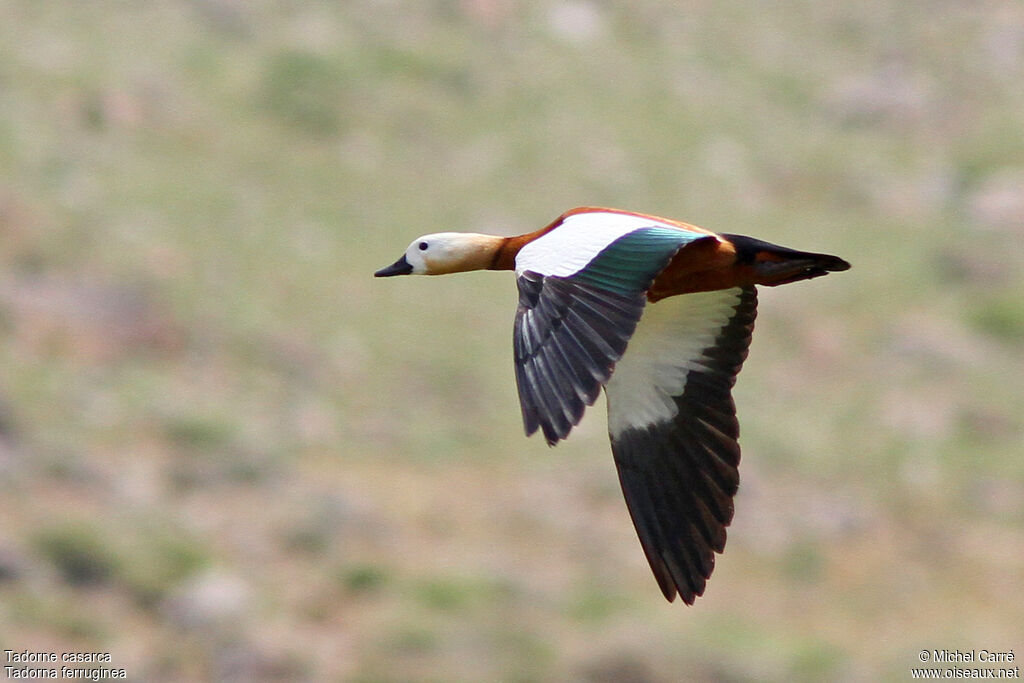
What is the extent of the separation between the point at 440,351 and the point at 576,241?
11382 mm

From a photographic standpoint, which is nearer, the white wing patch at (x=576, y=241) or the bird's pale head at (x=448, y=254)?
the white wing patch at (x=576, y=241)

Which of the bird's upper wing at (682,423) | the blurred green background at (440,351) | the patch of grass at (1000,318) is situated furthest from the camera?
the patch of grass at (1000,318)

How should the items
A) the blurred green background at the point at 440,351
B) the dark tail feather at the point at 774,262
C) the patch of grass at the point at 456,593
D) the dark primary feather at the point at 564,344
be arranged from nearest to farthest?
the dark primary feather at the point at 564,344 < the dark tail feather at the point at 774,262 < the blurred green background at the point at 440,351 < the patch of grass at the point at 456,593

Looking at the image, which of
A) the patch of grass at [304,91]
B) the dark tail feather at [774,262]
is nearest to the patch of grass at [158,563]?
the patch of grass at [304,91]

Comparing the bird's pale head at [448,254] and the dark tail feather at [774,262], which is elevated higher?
the bird's pale head at [448,254]

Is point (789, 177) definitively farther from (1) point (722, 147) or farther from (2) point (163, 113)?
(2) point (163, 113)

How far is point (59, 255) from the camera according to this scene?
1806cm

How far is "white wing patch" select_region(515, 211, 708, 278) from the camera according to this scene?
6945 millimetres

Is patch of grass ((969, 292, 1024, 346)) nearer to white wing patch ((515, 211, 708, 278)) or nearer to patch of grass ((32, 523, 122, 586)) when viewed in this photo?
patch of grass ((32, 523, 122, 586))

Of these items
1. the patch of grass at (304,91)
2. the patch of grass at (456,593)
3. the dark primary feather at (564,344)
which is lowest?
the dark primary feather at (564,344)

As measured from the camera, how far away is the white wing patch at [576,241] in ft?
22.8

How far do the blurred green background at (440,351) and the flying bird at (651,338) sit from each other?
627 cm

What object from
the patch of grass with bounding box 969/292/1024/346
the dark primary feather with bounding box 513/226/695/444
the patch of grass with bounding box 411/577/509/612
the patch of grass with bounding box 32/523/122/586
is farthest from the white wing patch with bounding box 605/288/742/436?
the patch of grass with bounding box 969/292/1024/346

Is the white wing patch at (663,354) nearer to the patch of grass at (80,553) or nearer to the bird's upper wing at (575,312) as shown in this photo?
the bird's upper wing at (575,312)
